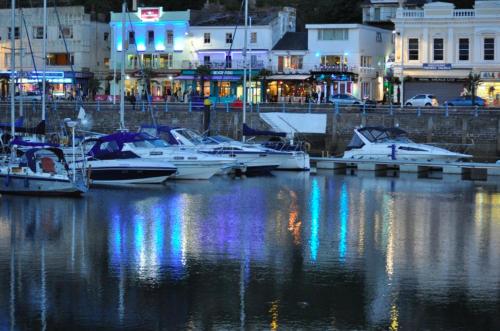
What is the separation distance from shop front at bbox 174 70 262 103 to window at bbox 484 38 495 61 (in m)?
18.2

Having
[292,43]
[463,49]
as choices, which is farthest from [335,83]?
[463,49]

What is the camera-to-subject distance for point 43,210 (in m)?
35.0

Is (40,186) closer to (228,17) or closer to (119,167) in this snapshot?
(119,167)

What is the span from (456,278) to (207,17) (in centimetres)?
6661

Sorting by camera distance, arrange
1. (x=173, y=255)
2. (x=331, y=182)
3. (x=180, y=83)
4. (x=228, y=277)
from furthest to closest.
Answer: (x=180, y=83) < (x=331, y=182) < (x=173, y=255) < (x=228, y=277)

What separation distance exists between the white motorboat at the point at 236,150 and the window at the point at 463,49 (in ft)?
98.8

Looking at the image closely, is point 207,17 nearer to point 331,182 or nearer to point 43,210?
point 331,182

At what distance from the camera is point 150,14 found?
287ft

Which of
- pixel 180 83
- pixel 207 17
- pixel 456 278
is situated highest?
pixel 207 17

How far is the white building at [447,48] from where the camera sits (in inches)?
2960

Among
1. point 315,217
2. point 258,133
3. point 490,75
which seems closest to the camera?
point 315,217

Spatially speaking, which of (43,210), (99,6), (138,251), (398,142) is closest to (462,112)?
(398,142)

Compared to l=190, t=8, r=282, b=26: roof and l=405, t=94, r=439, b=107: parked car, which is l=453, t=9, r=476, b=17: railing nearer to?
l=405, t=94, r=439, b=107: parked car

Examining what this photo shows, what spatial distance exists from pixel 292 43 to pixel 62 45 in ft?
67.3
